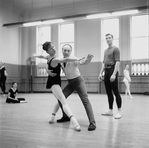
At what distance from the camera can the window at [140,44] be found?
28.8 ft

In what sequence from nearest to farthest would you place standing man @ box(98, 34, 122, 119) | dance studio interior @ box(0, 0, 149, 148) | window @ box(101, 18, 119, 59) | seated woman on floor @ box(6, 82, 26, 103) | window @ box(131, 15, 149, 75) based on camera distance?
standing man @ box(98, 34, 122, 119) < seated woman on floor @ box(6, 82, 26, 103) < dance studio interior @ box(0, 0, 149, 148) < window @ box(131, 15, 149, 75) < window @ box(101, 18, 119, 59)

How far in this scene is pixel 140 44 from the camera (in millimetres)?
9000

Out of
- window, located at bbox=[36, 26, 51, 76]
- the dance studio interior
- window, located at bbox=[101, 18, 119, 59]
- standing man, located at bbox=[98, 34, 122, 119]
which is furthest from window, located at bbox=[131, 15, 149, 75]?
standing man, located at bbox=[98, 34, 122, 119]

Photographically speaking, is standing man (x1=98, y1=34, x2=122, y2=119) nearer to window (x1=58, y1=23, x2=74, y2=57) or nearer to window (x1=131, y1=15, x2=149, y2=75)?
window (x1=131, y1=15, x2=149, y2=75)

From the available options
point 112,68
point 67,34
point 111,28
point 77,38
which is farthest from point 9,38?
point 112,68

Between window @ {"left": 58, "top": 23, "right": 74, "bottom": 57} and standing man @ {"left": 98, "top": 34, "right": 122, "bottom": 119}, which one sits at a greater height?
window @ {"left": 58, "top": 23, "right": 74, "bottom": 57}

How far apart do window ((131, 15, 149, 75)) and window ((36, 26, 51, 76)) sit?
4849 mm

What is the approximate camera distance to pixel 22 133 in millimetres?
2209

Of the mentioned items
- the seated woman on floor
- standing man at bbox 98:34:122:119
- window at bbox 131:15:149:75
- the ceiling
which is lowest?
the seated woman on floor

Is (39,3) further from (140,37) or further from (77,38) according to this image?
(140,37)

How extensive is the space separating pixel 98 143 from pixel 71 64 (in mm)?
1103

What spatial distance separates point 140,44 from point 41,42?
5667 mm

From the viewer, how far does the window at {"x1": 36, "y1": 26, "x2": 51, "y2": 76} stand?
1083cm

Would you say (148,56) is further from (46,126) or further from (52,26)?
(46,126)
